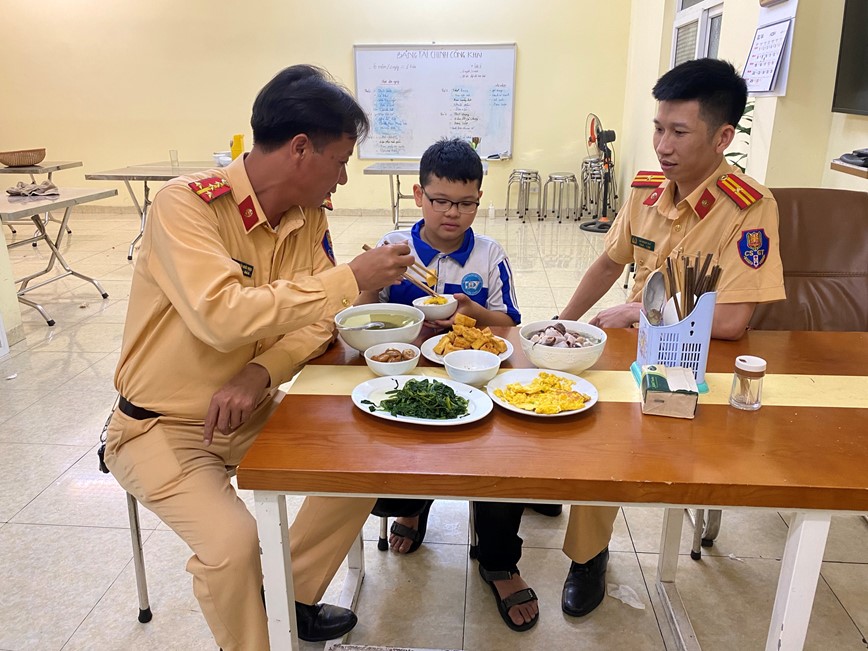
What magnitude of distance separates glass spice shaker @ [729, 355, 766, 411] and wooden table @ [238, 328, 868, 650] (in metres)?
0.02

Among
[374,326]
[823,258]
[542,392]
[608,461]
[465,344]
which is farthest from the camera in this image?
[823,258]

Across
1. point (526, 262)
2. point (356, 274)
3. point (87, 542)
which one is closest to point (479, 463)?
point (356, 274)

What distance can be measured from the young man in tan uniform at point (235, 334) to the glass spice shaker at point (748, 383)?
0.68m

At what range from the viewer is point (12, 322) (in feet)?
11.5

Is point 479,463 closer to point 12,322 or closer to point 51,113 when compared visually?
point 12,322

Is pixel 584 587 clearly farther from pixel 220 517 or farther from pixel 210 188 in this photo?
pixel 210 188

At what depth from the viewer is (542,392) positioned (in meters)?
1.20

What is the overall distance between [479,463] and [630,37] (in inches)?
270

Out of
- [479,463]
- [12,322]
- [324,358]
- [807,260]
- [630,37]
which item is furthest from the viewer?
[630,37]

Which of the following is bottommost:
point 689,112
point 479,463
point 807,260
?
point 479,463

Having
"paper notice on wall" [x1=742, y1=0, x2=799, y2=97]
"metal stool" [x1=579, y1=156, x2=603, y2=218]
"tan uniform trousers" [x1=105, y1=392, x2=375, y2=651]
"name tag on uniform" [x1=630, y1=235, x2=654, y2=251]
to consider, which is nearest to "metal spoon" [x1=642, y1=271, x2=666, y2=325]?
"name tag on uniform" [x1=630, y1=235, x2=654, y2=251]

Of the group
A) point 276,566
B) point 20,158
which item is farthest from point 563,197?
point 276,566

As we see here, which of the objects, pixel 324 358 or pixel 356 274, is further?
pixel 324 358

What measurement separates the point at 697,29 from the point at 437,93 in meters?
2.82
